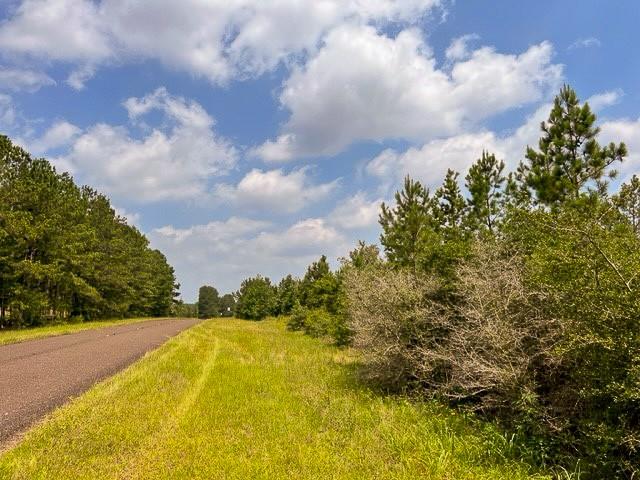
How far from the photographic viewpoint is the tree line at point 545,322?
5277 mm

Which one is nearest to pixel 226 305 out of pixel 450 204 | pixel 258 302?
pixel 258 302

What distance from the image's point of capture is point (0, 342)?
725 inches

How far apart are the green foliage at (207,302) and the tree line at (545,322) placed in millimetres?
116066

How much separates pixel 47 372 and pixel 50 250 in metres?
24.9

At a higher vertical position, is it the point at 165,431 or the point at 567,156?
the point at 567,156

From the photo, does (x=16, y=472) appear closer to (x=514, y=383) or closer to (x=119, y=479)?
(x=119, y=479)

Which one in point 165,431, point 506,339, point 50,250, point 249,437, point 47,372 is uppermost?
point 50,250

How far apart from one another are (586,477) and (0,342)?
21840 millimetres

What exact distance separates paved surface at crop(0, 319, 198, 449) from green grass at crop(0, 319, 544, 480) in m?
0.55

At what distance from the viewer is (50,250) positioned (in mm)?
32500

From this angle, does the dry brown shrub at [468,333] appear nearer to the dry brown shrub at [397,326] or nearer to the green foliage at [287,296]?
the dry brown shrub at [397,326]

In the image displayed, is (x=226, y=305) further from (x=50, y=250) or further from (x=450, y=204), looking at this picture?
(x=450, y=204)

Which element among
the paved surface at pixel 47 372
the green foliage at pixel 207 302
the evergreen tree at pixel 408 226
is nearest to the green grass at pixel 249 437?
the paved surface at pixel 47 372

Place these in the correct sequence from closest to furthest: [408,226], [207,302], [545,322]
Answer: [545,322]
[408,226]
[207,302]
